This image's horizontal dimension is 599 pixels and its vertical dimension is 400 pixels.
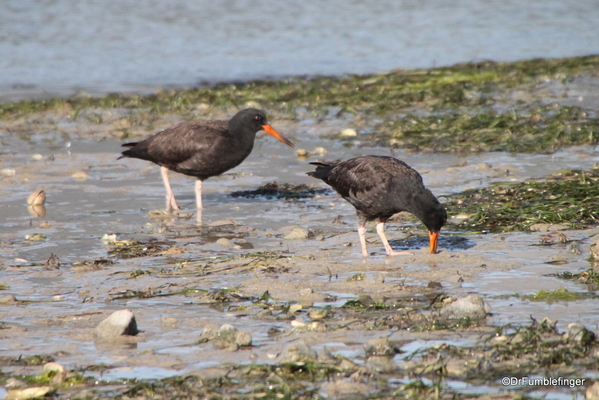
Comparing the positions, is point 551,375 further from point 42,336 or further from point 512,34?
point 512,34

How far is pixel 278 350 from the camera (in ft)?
14.1

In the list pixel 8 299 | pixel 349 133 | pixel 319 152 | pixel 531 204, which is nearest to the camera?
pixel 8 299

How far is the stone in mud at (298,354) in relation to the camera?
4.01m

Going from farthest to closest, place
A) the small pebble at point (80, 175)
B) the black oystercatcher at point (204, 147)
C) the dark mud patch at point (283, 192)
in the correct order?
1. the small pebble at point (80, 175)
2. the dark mud patch at point (283, 192)
3. the black oystercatcher at point (204, 147)

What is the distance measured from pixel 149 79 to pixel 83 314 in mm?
12686

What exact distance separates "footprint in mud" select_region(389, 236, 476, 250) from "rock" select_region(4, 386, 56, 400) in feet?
11.8

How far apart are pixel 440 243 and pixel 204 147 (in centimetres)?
285

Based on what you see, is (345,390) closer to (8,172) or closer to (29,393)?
(29,393)

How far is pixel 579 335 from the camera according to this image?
412cm

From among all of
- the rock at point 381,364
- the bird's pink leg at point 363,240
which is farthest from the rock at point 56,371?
the bird's pink leg at point 363,240

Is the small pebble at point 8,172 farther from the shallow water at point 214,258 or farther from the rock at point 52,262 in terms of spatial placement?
the rock at point 52,262

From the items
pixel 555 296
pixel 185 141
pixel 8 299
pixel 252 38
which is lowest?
pixel 8 299

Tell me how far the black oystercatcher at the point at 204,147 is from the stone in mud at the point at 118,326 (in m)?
3.87

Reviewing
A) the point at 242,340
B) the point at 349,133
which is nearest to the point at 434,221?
the point at 242,340
